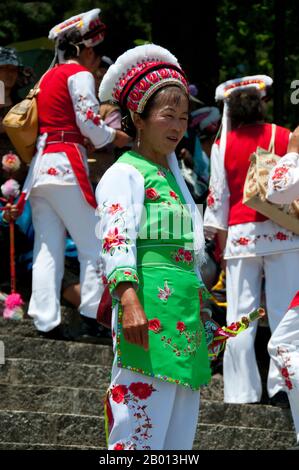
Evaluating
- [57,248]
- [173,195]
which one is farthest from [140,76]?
[57,248]

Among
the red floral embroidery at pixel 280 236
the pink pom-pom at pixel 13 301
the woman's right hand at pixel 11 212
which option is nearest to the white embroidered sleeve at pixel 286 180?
the red floral embroidery at pixel 280 236

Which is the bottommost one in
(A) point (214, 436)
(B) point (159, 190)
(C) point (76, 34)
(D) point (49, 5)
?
(D) point (49, 5)

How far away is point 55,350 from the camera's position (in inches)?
318

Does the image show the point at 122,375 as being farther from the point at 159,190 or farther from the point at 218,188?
the point at 218,188

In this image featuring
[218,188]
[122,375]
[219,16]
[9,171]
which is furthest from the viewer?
[219,16]

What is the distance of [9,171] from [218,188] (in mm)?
1646

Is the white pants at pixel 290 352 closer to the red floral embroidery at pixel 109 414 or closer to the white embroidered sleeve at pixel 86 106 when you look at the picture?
the red floral embroidery at pixel 109 414

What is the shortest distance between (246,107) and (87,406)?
2.15m

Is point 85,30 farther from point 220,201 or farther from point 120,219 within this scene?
point 120,219

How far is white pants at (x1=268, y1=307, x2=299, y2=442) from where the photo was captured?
6.47 m

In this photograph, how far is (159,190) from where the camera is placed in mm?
5266

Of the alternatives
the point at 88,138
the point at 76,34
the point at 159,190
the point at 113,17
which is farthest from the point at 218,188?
the point at 113,17

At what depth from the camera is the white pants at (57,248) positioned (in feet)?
26.9

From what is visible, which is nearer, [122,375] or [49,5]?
[122,375]
